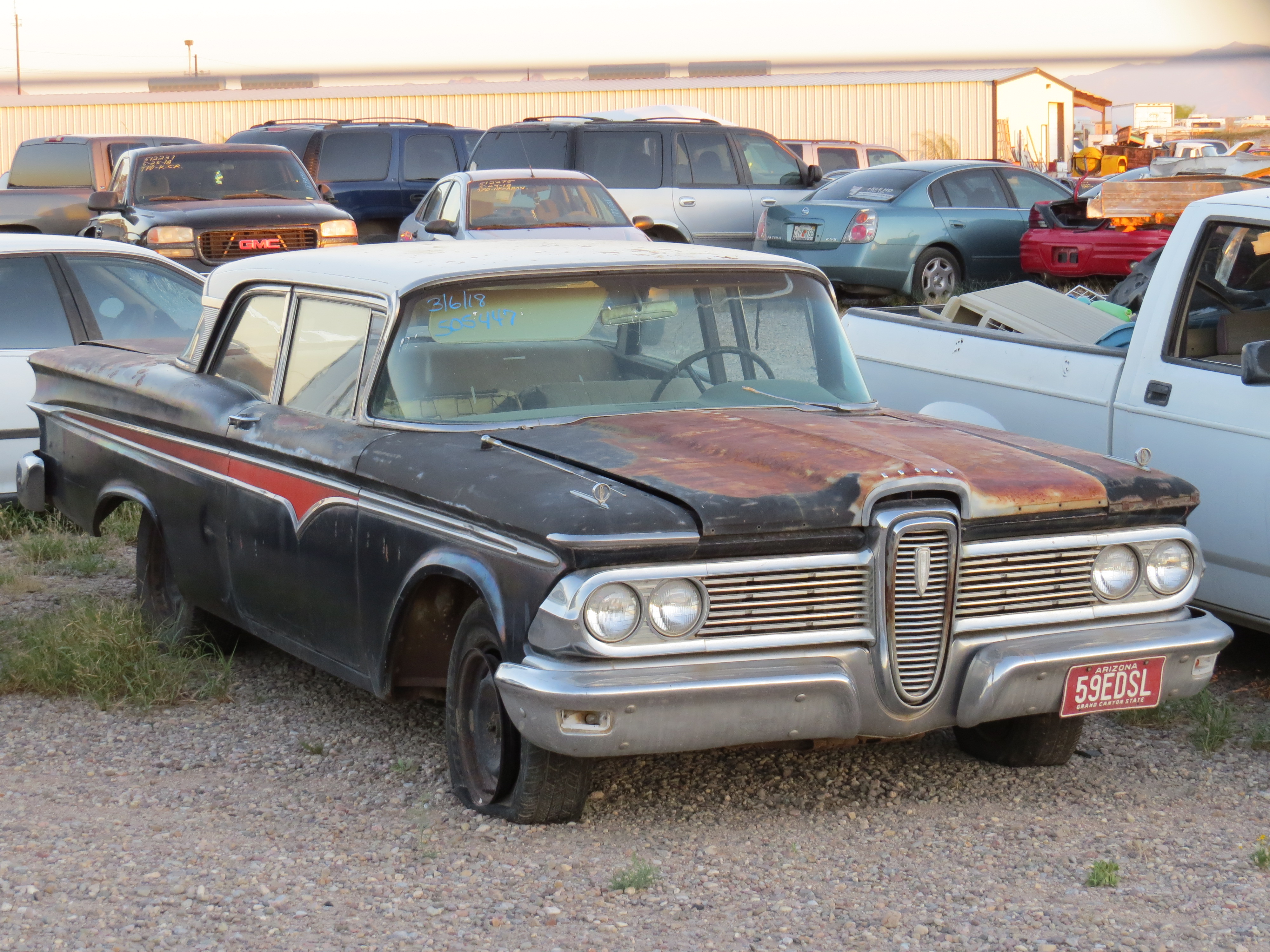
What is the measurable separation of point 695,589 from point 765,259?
5.84 ft

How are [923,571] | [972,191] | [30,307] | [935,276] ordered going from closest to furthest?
[923,571], [30,307], [935,276], [972,191]

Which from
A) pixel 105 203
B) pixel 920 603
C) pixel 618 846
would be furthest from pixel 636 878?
pixel 105 203

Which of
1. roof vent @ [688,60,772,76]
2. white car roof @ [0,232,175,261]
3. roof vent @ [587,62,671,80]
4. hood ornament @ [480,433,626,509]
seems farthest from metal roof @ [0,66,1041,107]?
hood ornament @ [480,433,626,509]

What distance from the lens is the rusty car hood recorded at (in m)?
3.79

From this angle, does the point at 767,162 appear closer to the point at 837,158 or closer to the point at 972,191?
the point at 972,191

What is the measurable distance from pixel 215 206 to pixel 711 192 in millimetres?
5431

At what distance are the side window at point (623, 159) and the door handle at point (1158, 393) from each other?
39.0 feet

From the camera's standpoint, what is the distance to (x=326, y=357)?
198 inches

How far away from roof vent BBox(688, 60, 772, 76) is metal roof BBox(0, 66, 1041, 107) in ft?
47.2

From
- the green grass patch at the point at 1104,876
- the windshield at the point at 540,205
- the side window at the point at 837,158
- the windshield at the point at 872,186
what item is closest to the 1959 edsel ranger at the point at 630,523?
the green grass patch at the point at 1104,876

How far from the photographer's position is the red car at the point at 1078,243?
46.0ft

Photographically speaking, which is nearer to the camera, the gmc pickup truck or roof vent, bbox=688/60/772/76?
the gmc pickup truck

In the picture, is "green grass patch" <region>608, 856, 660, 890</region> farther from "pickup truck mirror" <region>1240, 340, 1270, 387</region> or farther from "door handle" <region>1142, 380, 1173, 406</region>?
"door handle" <region>1142, 380, 1173, 406</region>

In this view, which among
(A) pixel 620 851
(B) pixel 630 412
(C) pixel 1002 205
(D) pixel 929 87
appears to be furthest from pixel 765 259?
(D) pixel 929 87
